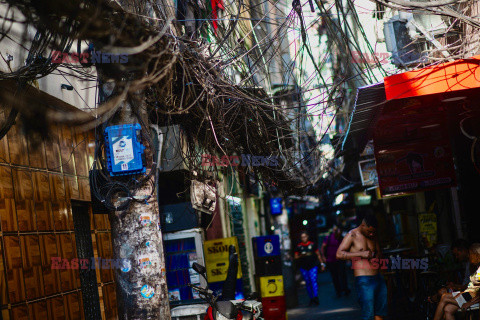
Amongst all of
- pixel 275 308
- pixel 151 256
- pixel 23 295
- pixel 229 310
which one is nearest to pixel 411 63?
pixel 275 308

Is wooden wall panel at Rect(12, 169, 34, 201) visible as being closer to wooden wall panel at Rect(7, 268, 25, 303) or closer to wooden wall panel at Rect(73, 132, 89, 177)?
wooden wall panel at Rect(7, 268, 25, 303)

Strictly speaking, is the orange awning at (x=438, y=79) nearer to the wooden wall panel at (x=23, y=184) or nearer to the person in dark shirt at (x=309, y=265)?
the wooden wall panel at (x=23, y=184)

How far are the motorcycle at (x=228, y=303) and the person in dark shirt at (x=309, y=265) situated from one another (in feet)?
25.3

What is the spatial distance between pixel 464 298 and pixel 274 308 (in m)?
4.42

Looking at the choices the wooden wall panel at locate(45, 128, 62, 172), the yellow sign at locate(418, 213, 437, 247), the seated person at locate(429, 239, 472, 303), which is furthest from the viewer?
the yellow sign at locate(418, 213, 437, 247)

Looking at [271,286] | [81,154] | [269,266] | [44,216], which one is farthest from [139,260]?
[269,266]

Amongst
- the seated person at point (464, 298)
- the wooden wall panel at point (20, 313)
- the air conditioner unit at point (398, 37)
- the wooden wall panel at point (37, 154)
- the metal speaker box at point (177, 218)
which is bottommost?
the seated person at point (464, 298)

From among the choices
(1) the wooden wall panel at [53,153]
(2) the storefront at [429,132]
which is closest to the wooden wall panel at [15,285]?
(1) the wooden wall panel at [53,153]

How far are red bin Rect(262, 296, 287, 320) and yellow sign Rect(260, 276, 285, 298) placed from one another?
3.7 inches

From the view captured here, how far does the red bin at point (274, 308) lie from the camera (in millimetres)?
11875

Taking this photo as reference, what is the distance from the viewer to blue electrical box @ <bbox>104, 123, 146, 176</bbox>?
265 inches

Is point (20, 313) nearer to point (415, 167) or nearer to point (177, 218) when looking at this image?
point (177, 218)

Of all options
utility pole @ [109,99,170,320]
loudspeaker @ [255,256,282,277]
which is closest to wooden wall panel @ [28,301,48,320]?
utility pole @ [109,99,170,320]

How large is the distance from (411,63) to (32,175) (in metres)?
6.67
